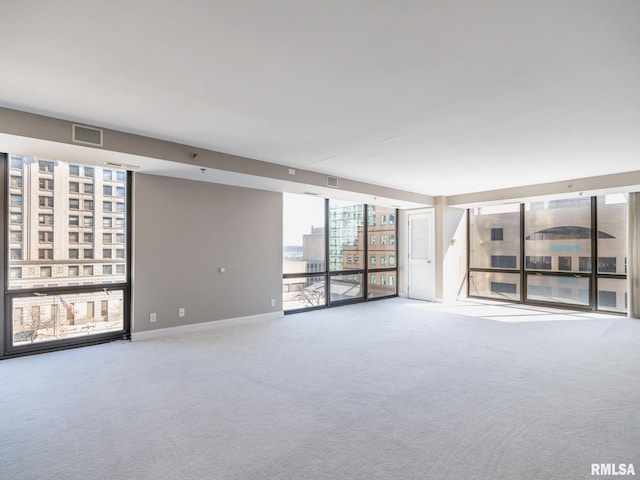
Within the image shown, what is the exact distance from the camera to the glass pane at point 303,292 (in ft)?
21.4

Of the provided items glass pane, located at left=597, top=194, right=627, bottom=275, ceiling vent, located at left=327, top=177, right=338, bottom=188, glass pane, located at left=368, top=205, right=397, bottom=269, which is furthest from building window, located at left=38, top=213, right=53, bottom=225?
glass pane, located at left=597, top=194, right=627, bottom=275

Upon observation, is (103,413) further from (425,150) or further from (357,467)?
(425,150)

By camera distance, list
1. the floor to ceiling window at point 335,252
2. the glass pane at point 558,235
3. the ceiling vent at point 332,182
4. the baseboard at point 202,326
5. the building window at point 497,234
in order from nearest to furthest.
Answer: the baseboard at point 202,326 → the ceiling vent at point 332,182 → the floor to ceiling window at point 335,252 → the glass pane at point 558,235 → the building window at point 497,234

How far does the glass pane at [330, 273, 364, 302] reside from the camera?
732 cm

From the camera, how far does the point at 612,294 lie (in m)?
6.46

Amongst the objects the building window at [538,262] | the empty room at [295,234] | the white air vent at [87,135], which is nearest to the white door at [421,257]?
the empty room at [295,234]

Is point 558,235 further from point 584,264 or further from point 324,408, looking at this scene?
point 324,408

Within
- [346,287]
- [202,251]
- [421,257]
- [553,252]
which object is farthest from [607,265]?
[202,251]

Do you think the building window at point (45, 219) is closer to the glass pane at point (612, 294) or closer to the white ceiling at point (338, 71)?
the white ceiling at point (338, 71)

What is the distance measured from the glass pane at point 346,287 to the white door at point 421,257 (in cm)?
152

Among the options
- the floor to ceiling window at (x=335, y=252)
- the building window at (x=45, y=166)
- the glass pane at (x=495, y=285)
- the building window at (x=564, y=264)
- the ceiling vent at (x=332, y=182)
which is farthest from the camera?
the glass pane at (x=495, y=285)

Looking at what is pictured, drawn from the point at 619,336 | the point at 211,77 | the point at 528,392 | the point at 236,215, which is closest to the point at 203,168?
the point at 236,215

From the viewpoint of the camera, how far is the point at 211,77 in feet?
8.47

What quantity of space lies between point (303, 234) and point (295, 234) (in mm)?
213
